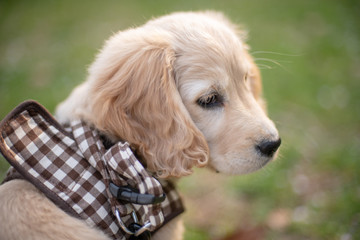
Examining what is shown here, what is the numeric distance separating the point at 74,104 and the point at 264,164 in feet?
5.11

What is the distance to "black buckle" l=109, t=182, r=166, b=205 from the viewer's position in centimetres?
183

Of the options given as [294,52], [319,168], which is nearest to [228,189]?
[319,168]

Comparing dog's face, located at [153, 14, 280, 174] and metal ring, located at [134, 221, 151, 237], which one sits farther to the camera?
dog's face, located at [153, 14, 280, 174]

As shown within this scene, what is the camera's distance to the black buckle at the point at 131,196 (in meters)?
1.83

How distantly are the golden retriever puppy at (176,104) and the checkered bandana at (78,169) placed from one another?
141 millimetres

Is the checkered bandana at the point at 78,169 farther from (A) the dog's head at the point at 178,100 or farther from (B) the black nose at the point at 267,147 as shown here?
→ (B) the black nose at the point at 267,147

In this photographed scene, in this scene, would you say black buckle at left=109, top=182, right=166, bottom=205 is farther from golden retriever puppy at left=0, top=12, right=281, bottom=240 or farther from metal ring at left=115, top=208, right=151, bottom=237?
golden retriever puppy at left=0, top=12, right=281, bottom=240

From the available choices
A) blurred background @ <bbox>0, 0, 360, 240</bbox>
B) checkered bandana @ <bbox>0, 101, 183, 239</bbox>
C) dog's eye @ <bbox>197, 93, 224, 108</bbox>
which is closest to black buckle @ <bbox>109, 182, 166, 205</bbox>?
checkered bandana @ <bbox>0, 101, 183, 239</bbox>

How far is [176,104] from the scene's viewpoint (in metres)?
2.09

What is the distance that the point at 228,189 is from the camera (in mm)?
3824

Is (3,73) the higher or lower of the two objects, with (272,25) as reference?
lower

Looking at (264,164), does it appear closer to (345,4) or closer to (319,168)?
(319,168)

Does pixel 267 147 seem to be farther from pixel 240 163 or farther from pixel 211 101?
pixel 211 101

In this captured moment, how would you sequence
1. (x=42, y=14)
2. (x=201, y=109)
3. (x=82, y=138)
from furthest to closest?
1. (x=42, y=14)
2. (x=201, y=109)
3. (x=82, y=138)
